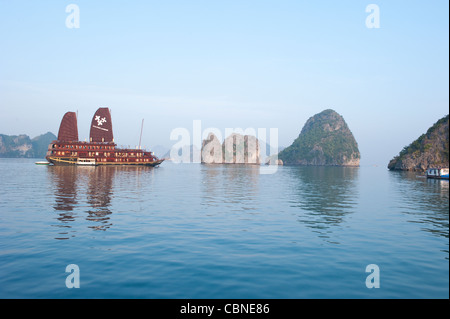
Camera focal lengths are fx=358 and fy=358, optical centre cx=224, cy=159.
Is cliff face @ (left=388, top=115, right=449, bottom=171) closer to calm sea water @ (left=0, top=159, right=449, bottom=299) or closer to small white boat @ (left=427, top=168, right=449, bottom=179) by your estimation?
small white boat @ (left=427, top=168, right=449, bottom=179)

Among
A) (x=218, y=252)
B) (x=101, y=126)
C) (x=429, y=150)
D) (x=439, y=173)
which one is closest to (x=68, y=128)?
(x=101, y=126)

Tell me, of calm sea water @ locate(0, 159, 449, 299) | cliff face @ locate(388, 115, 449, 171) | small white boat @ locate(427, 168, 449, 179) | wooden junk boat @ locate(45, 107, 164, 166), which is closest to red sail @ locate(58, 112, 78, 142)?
wooden junk boat @ locate(45, 107, 164, 166)

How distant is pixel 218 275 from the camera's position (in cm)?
1284

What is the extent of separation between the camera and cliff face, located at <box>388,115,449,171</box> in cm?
14488

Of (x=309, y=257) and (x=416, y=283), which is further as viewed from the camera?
(x=309, y=257)

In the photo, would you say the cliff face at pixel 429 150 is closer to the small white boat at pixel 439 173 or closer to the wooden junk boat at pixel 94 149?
the small white boat at pixel 439 173

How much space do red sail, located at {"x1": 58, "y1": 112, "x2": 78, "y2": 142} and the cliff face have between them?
5503 inches

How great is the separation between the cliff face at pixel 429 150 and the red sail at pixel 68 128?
459 feet

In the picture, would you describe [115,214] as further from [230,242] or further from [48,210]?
[230,242]

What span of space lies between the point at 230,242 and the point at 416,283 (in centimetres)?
851

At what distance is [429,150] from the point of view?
149m

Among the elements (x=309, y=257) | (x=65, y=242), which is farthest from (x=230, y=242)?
(x=65, y=242)

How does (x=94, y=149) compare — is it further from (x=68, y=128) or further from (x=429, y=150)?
(x=429, y=150)
